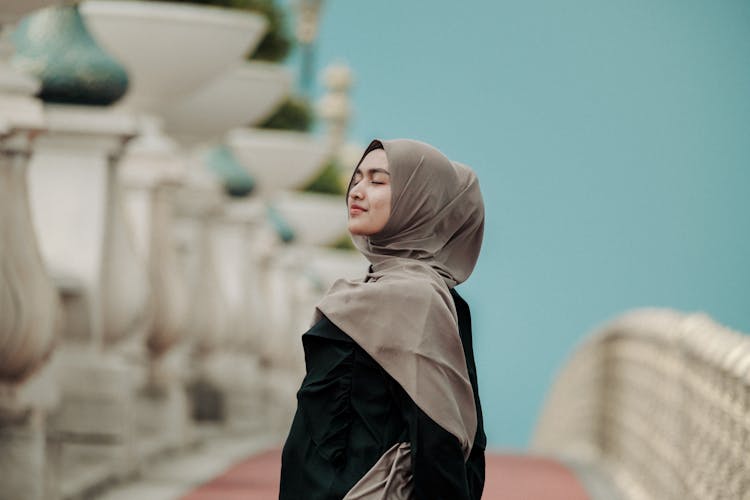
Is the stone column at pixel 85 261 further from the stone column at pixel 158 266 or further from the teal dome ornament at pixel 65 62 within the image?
the stone column at pixel 158 266

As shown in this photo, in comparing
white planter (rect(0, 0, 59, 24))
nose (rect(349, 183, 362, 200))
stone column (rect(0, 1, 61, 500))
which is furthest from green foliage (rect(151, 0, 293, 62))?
nose (rect(349, 183, 362, 200))

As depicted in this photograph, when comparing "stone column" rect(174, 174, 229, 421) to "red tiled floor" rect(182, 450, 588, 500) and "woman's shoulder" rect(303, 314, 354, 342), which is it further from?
"woman's shoulder" rect(303, 314, 354, 342)

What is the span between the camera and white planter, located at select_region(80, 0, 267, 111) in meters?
11.4

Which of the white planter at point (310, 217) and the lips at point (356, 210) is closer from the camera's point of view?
the lips at point (356, 210)

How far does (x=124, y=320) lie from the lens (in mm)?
10070

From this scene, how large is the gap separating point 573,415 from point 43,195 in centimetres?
933

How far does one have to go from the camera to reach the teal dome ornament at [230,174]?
53.5 ft

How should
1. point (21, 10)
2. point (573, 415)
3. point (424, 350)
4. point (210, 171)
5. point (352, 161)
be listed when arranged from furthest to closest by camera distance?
point (352, 161) → point (573, 415) → point (210, 171) → point (21, 10) → point (424, 350)

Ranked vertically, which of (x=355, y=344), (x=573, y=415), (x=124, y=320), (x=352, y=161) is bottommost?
(x=352, y=161)

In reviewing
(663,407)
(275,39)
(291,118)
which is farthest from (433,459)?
(291,118)

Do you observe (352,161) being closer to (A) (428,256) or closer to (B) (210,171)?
(B) (210,171)

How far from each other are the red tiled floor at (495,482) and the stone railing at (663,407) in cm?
37

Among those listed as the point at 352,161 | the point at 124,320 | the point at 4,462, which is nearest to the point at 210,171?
the point at 124,320

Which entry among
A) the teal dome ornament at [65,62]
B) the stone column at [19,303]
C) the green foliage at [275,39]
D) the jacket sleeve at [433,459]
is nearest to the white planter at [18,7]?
the stone column at [19,303]
